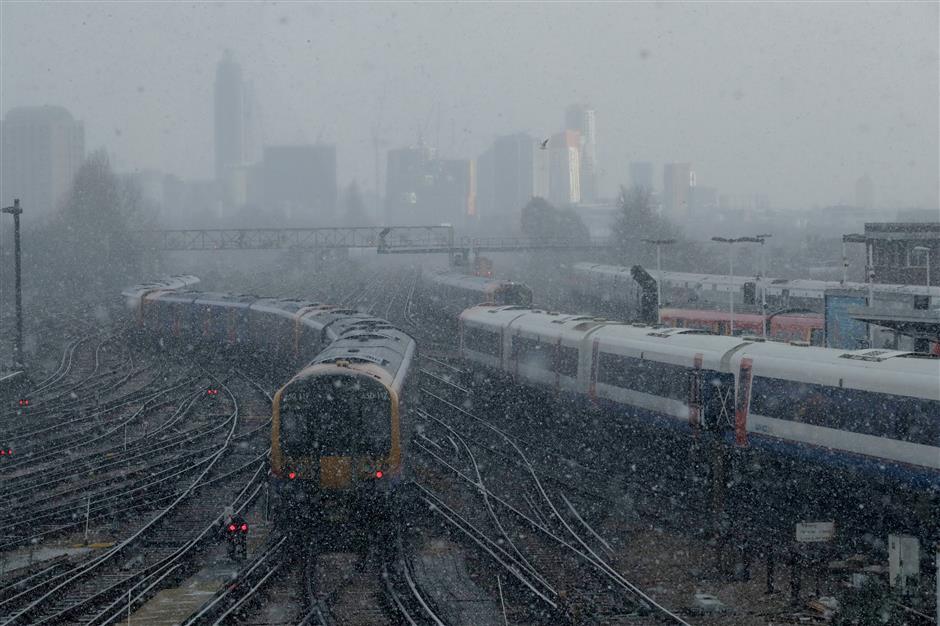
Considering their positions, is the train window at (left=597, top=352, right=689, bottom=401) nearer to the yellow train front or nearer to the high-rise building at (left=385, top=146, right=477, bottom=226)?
the yellow train front

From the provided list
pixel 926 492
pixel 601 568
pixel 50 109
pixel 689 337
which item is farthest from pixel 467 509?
pixel 50 109

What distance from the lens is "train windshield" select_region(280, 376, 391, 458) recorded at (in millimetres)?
13156

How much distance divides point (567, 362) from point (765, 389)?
6830 mm

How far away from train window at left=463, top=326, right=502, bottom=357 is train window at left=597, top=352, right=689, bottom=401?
6.09 m

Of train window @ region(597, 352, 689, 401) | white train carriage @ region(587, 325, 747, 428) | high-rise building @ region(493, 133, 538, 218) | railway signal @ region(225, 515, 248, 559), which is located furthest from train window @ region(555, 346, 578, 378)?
high-rise building @ region(493, 133, 538, 218)

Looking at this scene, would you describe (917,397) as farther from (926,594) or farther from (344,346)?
(344,346)

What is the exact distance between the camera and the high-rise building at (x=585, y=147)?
146m

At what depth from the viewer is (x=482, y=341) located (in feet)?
89.8

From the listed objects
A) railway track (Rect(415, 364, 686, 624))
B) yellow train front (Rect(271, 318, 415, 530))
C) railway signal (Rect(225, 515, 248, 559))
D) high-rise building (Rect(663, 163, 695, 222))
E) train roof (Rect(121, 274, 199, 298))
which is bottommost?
railway track (Rect(415, 364, 686, 624))

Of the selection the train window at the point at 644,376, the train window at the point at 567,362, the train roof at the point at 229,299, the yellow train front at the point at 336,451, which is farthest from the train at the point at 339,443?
the train roof at the point at 229,299

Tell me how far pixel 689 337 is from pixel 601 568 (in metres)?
7.15

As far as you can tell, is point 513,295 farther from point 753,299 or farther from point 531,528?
point 531,528

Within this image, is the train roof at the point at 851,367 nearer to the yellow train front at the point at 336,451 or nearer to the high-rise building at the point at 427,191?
the yellow train front at the point at 336,451

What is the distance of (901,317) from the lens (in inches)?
603
